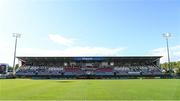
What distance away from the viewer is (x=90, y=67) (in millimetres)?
70125

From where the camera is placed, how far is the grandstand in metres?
65.1

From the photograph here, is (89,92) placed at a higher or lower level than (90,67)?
lower

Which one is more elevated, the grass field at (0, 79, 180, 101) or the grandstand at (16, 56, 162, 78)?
the grandstand at (16, 56, 162, 78)

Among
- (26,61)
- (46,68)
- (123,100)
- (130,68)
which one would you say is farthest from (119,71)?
(123,100)

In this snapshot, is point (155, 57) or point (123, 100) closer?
point (123, 100)

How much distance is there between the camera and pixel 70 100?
1101 cm

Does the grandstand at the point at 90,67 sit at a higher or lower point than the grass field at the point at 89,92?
higher

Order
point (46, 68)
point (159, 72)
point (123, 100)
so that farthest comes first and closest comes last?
point (46, 68) → point (159, 72) → point (123, 100)

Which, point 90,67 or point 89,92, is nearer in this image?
point 89,92

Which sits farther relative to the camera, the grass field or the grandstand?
the grandstand

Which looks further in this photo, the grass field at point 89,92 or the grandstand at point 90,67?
the grandstand at point 90,67

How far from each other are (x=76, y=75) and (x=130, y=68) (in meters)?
17.3

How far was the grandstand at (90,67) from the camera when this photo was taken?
213 feet

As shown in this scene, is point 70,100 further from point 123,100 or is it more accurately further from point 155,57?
point 155,57
